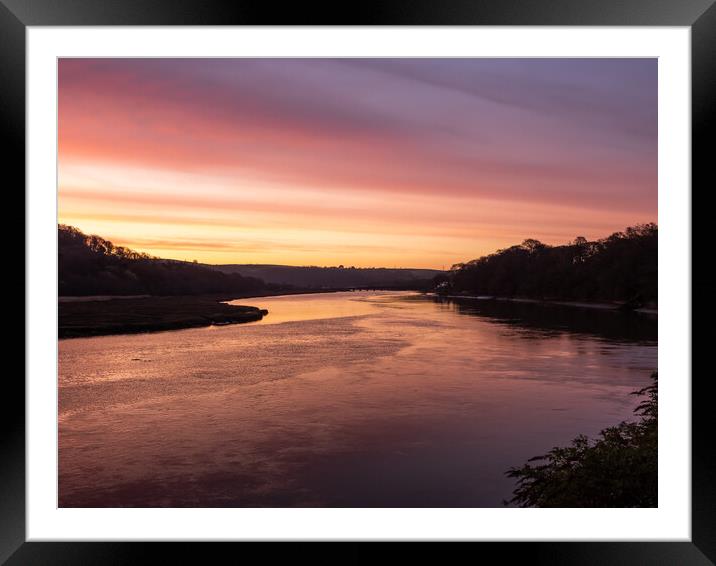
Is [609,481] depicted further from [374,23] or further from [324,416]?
[324,416]

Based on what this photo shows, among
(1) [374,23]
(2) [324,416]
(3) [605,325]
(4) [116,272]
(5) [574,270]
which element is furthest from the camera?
(5) [574,270]

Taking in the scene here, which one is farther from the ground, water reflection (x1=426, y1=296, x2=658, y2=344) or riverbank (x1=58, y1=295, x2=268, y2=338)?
riverbank (x1=58, y1=295, x2=268, y2=338)

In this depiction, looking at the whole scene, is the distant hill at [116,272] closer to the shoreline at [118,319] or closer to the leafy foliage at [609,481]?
the shoreline at [118,319]

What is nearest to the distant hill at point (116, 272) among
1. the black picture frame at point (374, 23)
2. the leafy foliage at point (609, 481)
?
the leafy foliage at point (609, 481)

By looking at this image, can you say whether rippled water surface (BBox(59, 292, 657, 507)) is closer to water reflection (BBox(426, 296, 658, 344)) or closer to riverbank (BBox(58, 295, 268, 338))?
water reflection (BBox(426, 296, 658, 344))

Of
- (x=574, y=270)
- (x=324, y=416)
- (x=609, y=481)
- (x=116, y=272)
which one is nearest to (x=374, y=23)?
(x=609, y=481)

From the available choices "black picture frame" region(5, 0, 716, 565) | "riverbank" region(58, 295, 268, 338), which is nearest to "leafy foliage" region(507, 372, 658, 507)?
"black picture frame" region(5, 0, 716, 565)
